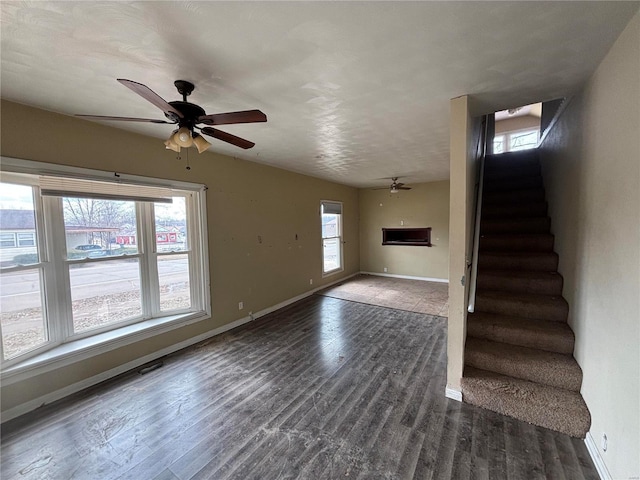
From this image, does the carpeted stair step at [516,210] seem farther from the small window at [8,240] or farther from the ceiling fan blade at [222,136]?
the small window at [8,240]

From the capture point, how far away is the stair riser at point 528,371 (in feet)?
6.66

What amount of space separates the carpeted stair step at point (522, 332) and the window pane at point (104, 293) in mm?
3722

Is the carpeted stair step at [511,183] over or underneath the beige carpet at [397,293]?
over

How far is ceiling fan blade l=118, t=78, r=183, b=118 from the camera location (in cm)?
132

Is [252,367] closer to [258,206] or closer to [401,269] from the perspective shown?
[258,206]

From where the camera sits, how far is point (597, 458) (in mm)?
1595

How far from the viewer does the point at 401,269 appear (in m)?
7.09

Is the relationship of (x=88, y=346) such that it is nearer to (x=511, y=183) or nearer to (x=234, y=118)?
(x=234, y=118)

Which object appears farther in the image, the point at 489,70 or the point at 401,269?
the point at 401,269

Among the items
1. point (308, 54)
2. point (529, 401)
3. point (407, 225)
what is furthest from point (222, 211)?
point (407, 225)

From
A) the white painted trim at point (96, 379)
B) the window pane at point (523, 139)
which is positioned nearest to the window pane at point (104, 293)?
the white painted trim at point (96, 379)

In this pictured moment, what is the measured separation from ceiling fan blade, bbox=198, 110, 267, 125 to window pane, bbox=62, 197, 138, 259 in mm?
1755

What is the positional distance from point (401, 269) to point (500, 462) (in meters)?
5.59

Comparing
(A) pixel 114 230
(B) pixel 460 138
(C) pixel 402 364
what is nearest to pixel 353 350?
(C) pixel 402 364
